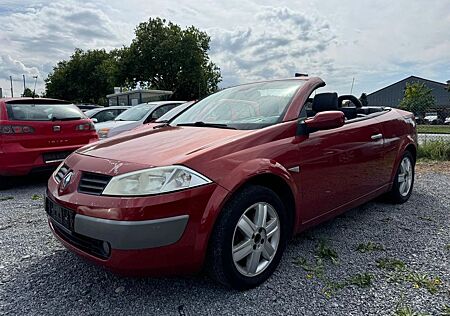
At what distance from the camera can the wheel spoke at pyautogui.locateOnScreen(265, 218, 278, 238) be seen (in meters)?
2.39

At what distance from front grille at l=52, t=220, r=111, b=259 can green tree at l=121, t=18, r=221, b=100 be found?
32.4m

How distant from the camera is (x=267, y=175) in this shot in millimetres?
2367

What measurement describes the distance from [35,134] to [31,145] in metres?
0.17

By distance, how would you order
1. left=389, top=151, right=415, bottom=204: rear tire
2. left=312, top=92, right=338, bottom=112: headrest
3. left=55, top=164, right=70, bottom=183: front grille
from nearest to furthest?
1. left=55, top=164, right=70, bottom=183: front grille
2. left=312, top=92, right=338, bottom=112: headrest
3. left=389, top=151, right=415, bottom=204: rear tire

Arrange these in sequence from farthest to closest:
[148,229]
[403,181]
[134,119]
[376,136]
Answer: [134,119] → [403,181] → [376,136] → [148,229]

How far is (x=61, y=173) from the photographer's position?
8.27 feet

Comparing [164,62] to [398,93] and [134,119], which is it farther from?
[398,93]

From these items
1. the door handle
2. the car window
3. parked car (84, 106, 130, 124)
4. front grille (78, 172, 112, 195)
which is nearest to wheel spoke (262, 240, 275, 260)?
front grille (78, 172, 112, 195)

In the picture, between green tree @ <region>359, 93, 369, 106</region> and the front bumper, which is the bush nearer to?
green tree @ <region>359, 93, 369, 106</region>

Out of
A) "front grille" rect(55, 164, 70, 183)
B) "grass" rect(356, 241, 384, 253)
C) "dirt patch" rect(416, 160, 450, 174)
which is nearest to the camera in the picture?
"front grille" rect(55, 164, 70, 183)

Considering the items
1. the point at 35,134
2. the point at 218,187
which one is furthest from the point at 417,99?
the point at 218,187

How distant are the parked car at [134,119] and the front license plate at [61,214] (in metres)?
5.18

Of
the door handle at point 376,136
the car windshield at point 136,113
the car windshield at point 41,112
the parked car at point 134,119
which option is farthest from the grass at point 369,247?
the car windshield at point 136,113

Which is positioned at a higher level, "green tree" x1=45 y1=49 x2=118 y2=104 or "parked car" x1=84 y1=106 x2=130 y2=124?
"green tree" x1=45 y1=49 x2=118 y2=104
